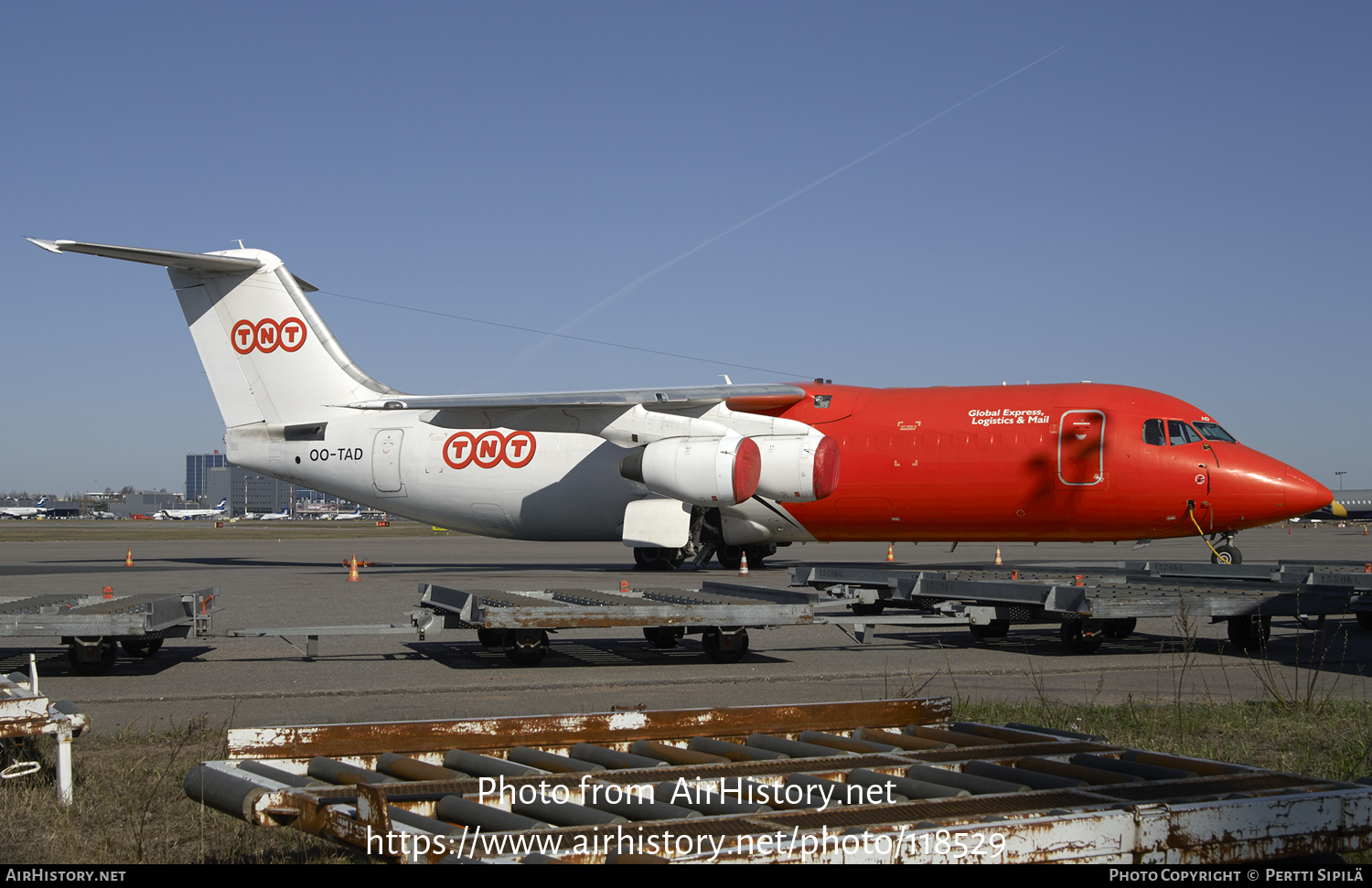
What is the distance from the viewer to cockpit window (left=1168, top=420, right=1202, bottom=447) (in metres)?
18.7

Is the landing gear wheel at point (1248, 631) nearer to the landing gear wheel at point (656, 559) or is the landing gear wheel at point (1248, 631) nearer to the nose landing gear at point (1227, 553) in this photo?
the nose landing gear at point (1227, 553)

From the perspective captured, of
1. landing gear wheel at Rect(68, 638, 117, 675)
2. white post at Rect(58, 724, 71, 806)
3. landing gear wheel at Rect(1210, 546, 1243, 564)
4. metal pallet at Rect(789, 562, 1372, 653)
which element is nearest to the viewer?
white post at Rect(58, 724, 71, 806)

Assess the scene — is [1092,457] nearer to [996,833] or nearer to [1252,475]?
[1252,475]

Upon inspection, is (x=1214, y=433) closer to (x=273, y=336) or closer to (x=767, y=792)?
(x=767, y=792)

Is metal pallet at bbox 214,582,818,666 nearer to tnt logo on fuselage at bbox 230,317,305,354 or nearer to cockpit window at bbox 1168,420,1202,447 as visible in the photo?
cockpit window at bbox 1168,420,1202,447

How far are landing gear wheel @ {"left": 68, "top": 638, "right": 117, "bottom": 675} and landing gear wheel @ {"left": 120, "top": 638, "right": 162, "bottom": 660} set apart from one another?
A: 2.05 feet

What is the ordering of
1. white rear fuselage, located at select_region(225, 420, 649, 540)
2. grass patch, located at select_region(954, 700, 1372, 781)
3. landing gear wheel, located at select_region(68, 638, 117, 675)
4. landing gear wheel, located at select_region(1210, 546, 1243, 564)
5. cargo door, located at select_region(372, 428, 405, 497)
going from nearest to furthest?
grass patch, located at select_region(954, 700, 1372, 781) → landing gear wheel, located at select_region(68, 638, 117, 675) → landing gear wheel, located at select_region(1210, 546, 1243, 564) → white rear fuselage, located at select_region(225, 420, 649, 540) → cargo door, located at select_region(372, 428, 405, 497)

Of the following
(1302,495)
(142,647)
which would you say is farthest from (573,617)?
(1302,495)

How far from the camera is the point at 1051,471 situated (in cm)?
1878

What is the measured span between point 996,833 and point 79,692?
8.92 m

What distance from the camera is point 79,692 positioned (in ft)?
31.1

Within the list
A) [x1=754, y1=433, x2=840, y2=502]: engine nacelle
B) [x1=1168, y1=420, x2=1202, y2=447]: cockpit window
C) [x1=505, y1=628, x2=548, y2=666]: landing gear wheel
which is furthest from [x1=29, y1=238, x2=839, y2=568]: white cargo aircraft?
[x1=505, y1=628, x2=548, y2=666]: landing gear wheel

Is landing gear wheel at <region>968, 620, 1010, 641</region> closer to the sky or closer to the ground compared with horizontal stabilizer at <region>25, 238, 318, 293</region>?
closer to the ground

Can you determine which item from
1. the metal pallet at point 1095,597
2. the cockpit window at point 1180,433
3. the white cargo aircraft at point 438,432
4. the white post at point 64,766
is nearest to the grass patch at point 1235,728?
the metal pallet at point 1095,597
